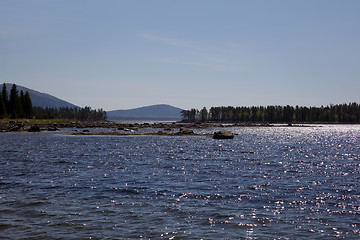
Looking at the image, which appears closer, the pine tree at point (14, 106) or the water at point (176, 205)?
the water at point (176, 205)

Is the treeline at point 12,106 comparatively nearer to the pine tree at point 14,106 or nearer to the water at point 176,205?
the pine tree at point 14,106

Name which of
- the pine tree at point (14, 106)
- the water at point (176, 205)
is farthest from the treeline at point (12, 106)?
the water at point (176, 205)

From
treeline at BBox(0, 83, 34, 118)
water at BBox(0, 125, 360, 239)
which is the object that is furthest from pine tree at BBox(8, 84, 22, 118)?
water at BBox(0, 125, 360, 239)

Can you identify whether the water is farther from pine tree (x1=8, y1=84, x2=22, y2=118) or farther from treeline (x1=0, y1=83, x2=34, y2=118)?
pine tree (x1=8, y1=84, x2=22, y2=118)

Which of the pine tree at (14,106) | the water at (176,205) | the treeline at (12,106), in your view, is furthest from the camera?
the pine tree at (14,106)

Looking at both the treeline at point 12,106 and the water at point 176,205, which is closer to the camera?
the water at point 176,205

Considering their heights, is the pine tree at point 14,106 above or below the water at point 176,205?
above

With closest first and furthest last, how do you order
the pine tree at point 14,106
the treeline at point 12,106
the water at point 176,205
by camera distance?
the water at point 176,205, the treeline at point 12,106, the pine tree at point 14,106

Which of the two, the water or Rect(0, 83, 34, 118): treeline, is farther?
Rect(0, 83, 34, 118): treeline

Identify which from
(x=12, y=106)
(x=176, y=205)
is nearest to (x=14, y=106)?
(x=12, y=106)

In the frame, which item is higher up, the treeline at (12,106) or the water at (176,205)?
the treeline at (12,106)

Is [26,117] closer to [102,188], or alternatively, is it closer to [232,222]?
[102,188]

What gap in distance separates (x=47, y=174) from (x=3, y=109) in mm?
128598

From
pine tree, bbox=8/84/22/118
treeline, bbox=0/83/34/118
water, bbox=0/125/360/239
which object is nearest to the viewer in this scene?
water, bbox=0/125/360/239
